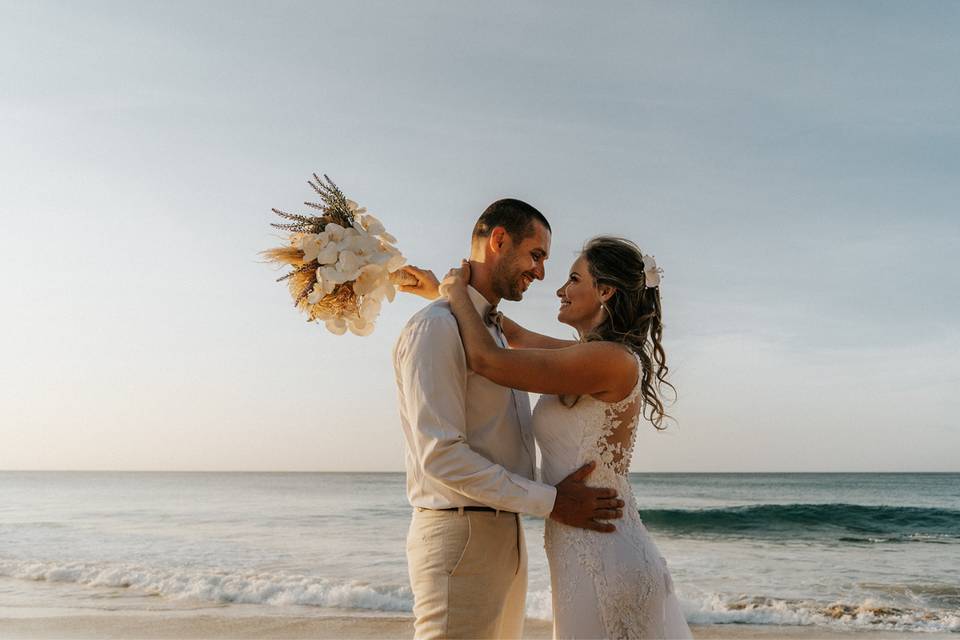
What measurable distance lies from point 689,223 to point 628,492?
939cm

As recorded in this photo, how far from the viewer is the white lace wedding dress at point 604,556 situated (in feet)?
10.1

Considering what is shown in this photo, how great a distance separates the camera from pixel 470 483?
300 centimetres

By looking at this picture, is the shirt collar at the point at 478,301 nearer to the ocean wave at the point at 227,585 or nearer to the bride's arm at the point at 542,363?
the bride's arm at the point at 542,363

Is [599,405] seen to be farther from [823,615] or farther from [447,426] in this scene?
[823,615]

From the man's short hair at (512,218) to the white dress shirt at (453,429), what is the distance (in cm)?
38

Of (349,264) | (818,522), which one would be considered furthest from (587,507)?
(818,522)

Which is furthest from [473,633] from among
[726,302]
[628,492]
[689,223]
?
[726,302]

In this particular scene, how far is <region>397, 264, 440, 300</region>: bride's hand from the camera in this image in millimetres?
3914

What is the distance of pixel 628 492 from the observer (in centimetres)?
336

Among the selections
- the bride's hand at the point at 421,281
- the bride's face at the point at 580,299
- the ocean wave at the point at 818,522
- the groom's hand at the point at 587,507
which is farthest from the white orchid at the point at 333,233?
the ocean wave at the point at 818,522

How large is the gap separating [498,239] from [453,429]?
81 centimetres

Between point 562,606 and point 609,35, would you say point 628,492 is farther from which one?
point 609,35

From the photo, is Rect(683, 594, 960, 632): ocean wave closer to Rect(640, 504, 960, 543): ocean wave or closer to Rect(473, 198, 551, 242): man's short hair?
Rect(473, 198, 551, 242): man's short hair

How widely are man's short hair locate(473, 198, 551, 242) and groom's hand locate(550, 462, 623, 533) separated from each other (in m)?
1.02
